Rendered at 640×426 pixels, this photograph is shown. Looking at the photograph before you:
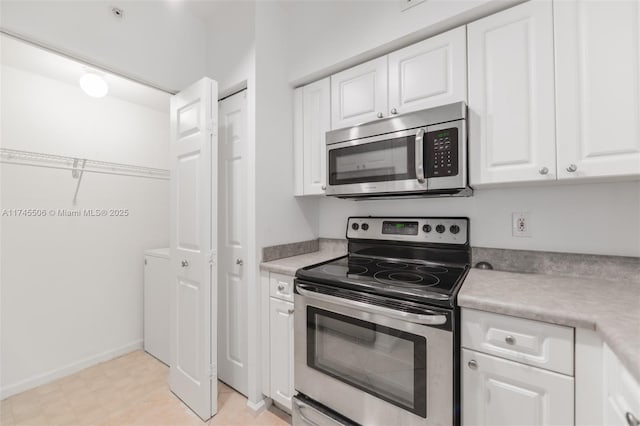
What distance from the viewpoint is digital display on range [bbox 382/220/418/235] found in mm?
1754

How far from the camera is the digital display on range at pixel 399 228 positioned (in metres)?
1.75

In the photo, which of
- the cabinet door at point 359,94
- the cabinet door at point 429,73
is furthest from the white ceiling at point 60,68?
the cabinet door at point 429,73

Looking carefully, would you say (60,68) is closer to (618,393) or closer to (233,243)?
(233,243)

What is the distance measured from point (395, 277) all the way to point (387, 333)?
281mm

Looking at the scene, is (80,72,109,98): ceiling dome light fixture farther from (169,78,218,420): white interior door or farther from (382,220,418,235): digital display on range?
(382,220,418,235): digital display on range

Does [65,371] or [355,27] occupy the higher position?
[355,27]

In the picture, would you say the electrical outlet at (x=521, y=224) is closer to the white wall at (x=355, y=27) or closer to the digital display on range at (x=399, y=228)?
the digital display on range at (x=399, y=228)

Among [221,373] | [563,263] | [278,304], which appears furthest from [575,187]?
[221,373]

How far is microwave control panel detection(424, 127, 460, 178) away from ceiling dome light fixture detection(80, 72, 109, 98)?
2.21 metres

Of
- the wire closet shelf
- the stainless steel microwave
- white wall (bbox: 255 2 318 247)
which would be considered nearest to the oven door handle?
white wall (bbox: 255 2 318 247)

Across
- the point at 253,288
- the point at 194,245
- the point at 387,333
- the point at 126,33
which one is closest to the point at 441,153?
the point at 387,333

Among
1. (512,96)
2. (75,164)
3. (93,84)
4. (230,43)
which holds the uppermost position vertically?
(230,43)

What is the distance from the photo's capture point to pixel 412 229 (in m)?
1.76

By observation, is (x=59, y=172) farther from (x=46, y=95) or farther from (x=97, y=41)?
(x=97, y=41)
